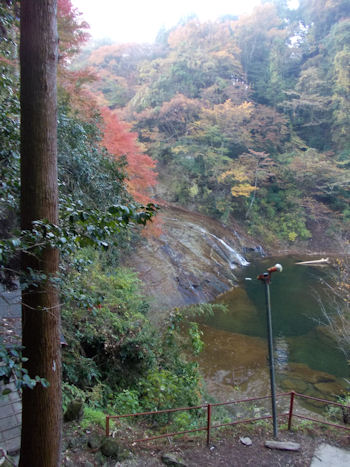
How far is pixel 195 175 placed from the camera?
23125 mm

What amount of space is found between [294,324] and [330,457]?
7.31 m

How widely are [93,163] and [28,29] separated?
569 cm

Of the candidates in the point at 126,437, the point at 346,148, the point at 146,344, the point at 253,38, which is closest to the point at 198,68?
the point at 253,38

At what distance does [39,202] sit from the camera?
2320 mm

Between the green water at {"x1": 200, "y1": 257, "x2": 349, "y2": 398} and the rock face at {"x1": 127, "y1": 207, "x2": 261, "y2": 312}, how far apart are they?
1.03m

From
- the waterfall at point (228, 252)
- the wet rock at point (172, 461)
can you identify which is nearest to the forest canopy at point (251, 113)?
the waterfall at point (228, 252)

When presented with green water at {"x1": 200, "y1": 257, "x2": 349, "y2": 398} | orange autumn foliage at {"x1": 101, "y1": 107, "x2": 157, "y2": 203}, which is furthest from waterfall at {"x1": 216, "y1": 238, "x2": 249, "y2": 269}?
orange autumn foliage at {"x1": 101, "y1": 107, "x2": 157, "y2": 203}

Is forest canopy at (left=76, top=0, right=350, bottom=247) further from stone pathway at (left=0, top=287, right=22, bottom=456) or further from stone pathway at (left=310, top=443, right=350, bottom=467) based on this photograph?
stone pathway at (left=310, top=443, right=350, bottom=467)

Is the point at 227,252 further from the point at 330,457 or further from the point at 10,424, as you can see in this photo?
the point at 10,424

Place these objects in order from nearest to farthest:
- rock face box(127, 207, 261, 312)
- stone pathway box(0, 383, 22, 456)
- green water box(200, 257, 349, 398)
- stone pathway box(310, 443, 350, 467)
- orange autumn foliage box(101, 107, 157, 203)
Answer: stone pathway box(0, 383, 22, 456), stone pathway box(310, 443, 350, 467), green water box(200, 257, 349, 398), orange autumn foliage box(101, 107, 157, 203), rock face box(127, 207, 261, 312)

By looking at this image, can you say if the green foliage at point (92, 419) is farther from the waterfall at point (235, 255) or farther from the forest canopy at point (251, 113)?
the forest canopy at point (251, 113)

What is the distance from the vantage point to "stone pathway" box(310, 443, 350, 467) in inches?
168

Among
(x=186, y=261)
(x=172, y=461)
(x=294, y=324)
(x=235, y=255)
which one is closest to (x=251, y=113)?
(x=235, y=255)

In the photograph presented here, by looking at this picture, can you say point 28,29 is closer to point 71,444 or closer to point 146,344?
point 71,444
